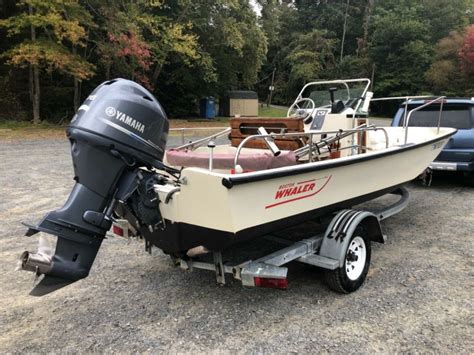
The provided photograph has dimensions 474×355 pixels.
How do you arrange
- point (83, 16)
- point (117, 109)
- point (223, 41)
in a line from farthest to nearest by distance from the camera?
point (223, 41), point (83, 16), point (117, 109)

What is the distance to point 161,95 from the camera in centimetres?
2577

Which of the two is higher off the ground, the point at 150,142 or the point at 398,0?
the point at 398,0

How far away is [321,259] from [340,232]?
11.5 inches

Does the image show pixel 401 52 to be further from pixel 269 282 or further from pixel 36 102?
pixel 269 282

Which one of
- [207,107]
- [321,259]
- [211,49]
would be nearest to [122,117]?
[321,259]

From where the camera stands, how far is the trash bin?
84.3ft

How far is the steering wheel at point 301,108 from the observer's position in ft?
18.1

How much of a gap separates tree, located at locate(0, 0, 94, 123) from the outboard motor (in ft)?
44.0

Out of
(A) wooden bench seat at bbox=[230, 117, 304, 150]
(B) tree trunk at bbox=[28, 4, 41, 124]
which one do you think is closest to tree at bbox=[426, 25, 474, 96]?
(B) tree trunk at bbox=[28, 4, 41, 124]

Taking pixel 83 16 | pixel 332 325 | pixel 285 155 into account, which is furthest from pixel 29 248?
pixel 83 16

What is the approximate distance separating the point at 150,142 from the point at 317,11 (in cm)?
5041

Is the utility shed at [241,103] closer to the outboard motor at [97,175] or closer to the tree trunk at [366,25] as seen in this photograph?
the tree trunk at [366,25]

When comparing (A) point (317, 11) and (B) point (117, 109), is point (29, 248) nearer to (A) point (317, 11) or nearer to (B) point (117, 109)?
(B) point (117, 109)

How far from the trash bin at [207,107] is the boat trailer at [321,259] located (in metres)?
22.4
